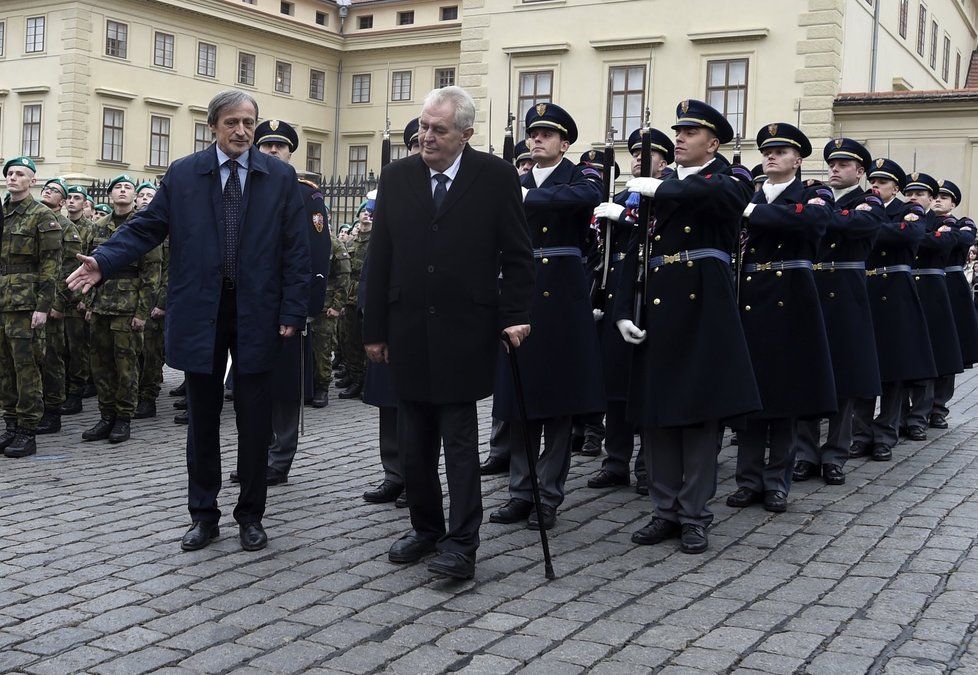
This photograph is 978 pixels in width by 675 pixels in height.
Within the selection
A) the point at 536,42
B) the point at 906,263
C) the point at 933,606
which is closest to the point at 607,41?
the point at 536,42

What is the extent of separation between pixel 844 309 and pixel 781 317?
1.04 metres

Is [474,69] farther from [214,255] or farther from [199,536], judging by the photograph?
[199,536]

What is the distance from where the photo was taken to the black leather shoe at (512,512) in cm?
626

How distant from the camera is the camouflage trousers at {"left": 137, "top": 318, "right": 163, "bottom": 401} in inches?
406

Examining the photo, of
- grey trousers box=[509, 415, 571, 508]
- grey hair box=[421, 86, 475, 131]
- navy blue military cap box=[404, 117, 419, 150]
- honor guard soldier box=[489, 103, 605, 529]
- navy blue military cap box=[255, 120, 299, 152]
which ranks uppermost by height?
navy blue military cap box=[255, 120, 299, 152]

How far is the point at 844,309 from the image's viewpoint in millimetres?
7906

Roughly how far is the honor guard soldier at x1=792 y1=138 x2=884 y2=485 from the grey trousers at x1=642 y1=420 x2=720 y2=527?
1.98 meters

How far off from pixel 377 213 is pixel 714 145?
5.98ft

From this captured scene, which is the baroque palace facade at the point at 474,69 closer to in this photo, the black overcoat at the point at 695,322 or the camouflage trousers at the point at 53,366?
the black overcoat at the point at 695,322

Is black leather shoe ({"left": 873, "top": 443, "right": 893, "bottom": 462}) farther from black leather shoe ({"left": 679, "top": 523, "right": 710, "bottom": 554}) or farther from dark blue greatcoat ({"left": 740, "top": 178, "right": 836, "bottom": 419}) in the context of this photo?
black leather shoe ({"left": 679, "top": 523, "right": 710, "bottom": 554})

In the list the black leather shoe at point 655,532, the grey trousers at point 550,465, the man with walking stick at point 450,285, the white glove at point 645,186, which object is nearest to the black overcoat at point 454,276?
the man with walking stick at point 450,285

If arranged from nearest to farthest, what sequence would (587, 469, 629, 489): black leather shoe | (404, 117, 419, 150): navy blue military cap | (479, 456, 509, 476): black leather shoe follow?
1. (404, 117, 419, 150): navy blue military cap
2. (587, 469, 629, 489): black leather shoe
3. (479, 456, 509, 476): black leather shoe

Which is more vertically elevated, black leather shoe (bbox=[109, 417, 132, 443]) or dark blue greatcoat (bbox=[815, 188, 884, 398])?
dark blue greatcoat (bbox=[815, 188, 884, 398])

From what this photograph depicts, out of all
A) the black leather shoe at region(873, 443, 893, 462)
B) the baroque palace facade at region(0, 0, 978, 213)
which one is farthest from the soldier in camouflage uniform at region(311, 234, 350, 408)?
the baroque palace facade at region(0, 0, 978, 213)
